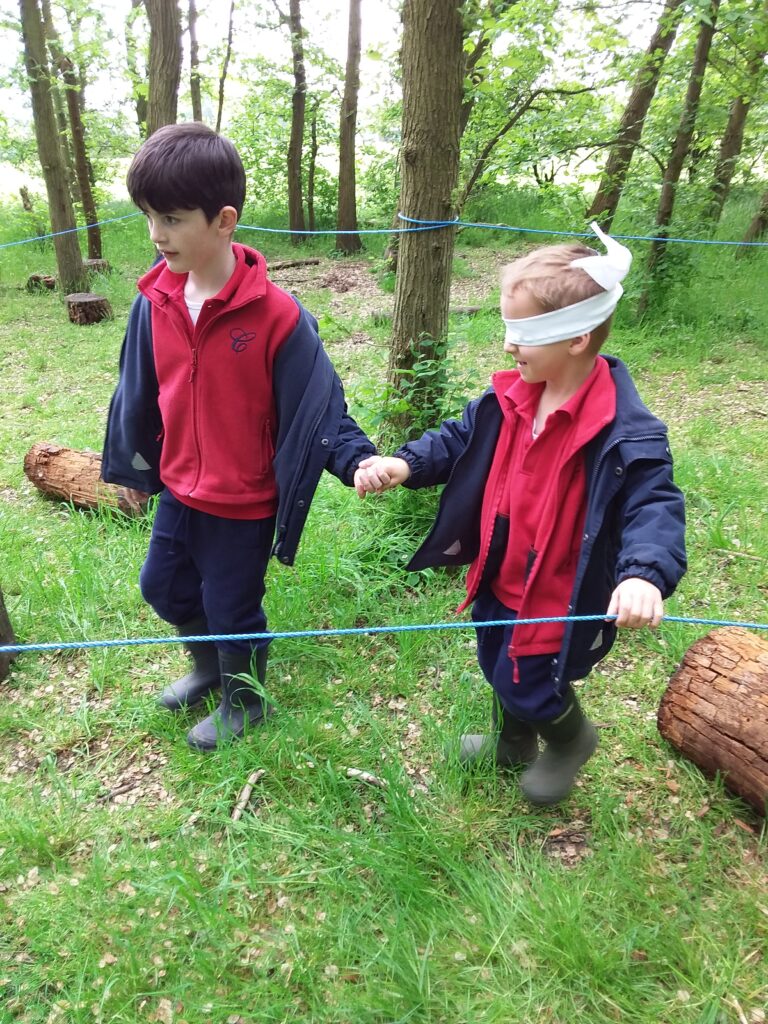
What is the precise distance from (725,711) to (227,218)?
2.14m

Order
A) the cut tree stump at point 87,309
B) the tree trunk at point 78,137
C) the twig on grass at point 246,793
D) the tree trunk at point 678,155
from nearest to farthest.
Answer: the twig on grass at point 246,793, the tree trunk at point 678,155, the cut tree stump at point 87,309, the tree trunk at point 78,137

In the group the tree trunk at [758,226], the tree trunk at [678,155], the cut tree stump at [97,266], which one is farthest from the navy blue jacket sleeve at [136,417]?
the cut tree stump at [97,266]

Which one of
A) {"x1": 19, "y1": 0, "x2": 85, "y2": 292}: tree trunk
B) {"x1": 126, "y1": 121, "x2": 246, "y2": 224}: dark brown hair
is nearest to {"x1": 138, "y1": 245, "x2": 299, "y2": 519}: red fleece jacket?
{"x1": 126, "y1": 121, "x2": 246, "y2": 224}: dark brown hair

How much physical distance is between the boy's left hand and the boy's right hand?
68cm

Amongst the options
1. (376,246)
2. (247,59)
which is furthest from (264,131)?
(376,246)

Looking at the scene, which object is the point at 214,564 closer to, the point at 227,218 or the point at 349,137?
the point at 227,218

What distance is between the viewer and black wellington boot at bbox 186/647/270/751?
2.43m

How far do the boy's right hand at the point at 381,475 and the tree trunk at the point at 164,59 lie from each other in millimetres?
5928

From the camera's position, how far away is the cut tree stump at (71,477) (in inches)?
159

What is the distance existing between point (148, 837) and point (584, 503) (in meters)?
1.71

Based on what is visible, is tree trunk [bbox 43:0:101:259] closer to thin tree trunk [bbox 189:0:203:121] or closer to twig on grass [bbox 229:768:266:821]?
thin tree trunk [bbox 189:0:203:121]

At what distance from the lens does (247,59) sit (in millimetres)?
14281

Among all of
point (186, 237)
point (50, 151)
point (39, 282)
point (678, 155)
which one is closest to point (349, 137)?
point (50, 151)

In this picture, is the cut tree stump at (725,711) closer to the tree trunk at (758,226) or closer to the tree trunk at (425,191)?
the tree trunk at (425,191)
